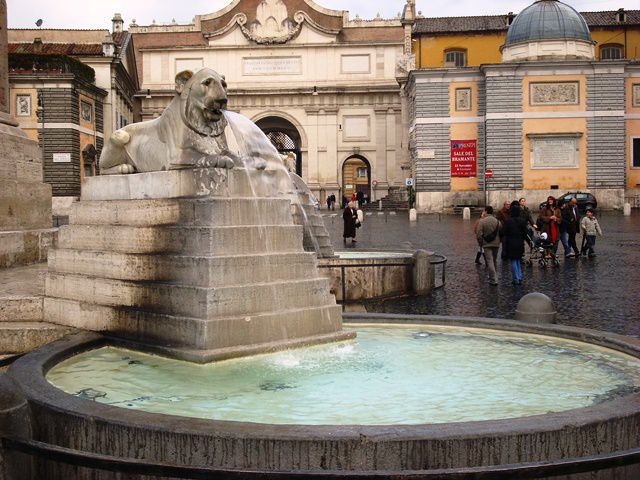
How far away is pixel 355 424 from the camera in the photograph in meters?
3.93

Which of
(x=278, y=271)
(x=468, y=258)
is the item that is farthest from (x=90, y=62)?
(x=278, y=271)

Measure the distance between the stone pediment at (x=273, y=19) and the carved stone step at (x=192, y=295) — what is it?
52.2m

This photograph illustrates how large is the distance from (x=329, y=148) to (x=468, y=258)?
39270 millimetres

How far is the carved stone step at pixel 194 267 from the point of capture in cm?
566

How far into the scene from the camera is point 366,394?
480cm

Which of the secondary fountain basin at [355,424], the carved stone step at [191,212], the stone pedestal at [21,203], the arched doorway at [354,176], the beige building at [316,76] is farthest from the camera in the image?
the arched doorway at [354,176]

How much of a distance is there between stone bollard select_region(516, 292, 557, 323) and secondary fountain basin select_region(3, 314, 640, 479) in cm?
168

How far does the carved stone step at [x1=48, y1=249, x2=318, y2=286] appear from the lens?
5.66m

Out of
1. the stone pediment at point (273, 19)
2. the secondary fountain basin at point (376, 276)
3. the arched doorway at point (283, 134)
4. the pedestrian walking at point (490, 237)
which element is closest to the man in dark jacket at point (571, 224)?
the pedestrian walking at point (490, 237)

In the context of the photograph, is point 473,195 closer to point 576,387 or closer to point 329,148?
point 329,148

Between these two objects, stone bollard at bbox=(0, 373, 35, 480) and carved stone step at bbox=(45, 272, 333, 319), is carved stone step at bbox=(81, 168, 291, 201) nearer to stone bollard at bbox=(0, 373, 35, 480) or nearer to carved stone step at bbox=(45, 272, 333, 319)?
carved stone step at bbox=(45, 272, 333, 319)

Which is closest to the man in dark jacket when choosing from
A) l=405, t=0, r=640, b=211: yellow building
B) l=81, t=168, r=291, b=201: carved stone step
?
l=81, t=168, r=291, b=201: carved stone step

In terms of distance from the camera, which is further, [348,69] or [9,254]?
[348,69]

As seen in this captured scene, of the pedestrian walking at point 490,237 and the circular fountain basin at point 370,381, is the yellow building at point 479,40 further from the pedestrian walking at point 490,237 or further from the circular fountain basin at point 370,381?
the circular fountain basin at point 370,381
